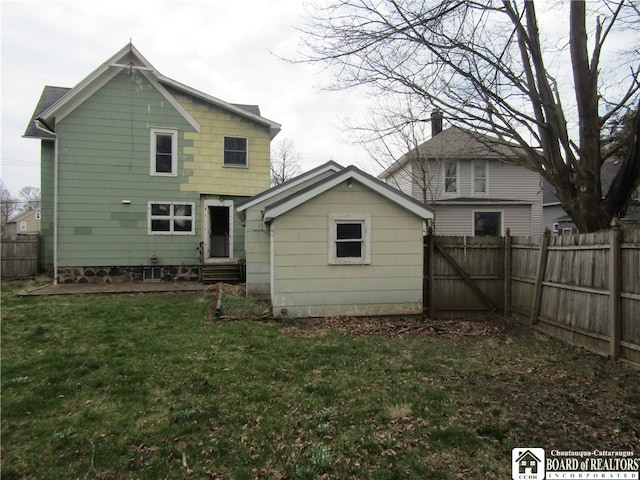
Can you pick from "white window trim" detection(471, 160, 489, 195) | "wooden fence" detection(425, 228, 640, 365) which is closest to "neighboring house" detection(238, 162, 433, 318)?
"wooden fence" detection(425, 228, 640, 365)

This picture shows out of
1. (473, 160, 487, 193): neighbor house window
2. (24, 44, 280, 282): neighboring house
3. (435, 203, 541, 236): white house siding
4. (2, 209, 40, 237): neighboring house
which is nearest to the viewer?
(24, 44, 280, 282): neighboring house

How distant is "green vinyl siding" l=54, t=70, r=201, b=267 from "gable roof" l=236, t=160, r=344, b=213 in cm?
425

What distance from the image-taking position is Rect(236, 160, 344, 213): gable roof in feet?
34.6

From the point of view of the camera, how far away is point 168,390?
441 cm

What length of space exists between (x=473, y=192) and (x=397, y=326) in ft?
43.2

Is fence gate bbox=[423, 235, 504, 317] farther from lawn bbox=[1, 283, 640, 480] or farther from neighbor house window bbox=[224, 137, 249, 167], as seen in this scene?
neighbor house window bbox=[224, 137, 249, 167]

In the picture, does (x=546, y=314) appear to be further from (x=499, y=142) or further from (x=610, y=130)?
(x=610, y=130)

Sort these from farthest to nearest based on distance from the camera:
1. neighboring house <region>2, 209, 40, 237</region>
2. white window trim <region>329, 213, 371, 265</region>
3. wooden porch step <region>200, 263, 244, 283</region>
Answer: neighboring house <region>2, 209, 40, 237</region>
wooden porch step <region>200, 263, 244, 283</region>
white window trim <region>329, 213, 371, 265</region>

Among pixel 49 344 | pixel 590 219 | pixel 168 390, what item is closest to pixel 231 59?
pixel 49 344

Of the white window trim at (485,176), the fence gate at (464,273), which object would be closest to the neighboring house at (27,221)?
the white window trim at (485,176)

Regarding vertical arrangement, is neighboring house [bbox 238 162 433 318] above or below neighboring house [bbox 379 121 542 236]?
below

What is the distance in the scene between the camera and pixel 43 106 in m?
14.8

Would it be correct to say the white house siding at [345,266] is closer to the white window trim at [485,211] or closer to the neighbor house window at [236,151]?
the neighbor house window at [236,151]

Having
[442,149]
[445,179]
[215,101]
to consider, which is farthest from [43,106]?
[445,179]
